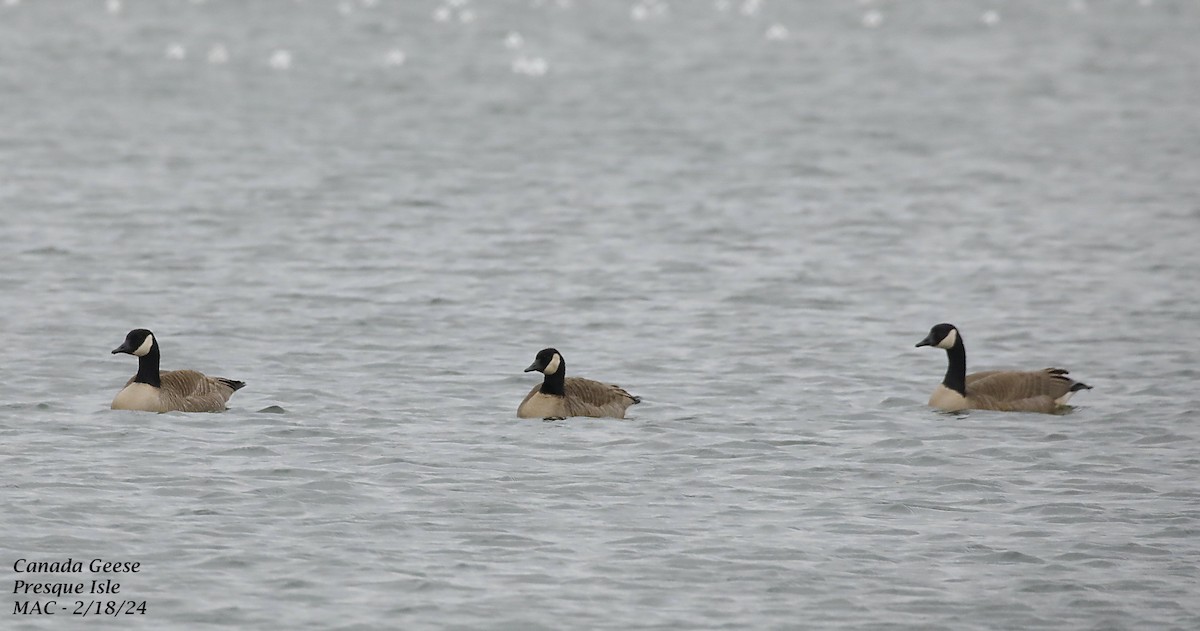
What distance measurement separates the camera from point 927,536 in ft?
46.4

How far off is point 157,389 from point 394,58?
3399 centimetres

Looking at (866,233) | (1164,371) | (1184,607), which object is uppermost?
(866,233)

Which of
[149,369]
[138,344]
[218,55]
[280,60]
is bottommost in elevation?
[149,369]

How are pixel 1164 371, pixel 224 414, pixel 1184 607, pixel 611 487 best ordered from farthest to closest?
pixel 1164 371 < pixel 224 414 < pixel 611 487 < pixel 1184 607

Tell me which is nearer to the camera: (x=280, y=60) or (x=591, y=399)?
(x=591, y=399)

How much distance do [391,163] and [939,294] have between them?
13831mm

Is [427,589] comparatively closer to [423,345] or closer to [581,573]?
[581,573]

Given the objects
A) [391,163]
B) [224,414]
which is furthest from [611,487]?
[391,163]

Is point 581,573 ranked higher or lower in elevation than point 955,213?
lower

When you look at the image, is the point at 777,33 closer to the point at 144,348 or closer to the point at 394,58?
the point at 394,58

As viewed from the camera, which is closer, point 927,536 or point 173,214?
point 927,536

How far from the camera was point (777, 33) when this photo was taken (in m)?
58.8

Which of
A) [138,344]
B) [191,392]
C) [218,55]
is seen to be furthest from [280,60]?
[191,392]

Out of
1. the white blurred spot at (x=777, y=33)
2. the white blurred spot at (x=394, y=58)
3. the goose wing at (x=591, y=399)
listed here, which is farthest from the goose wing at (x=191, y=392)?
the white blurred spot at (x=777, y=33)
